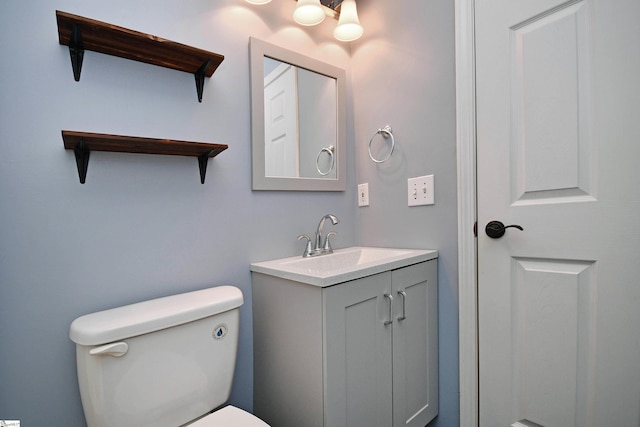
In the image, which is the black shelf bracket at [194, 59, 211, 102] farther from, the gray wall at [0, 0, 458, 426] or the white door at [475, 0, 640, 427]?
the white door at [475, 0, 640, 427]

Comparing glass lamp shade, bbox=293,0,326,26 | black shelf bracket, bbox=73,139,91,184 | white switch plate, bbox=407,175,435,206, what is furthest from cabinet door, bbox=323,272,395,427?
glass lamp shade, bbox=293,0,326,26

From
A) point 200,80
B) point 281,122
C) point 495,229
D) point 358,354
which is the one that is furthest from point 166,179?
point 495,229

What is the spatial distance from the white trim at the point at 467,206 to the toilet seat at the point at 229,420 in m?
0.83

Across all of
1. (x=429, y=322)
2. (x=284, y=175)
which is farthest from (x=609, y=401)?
(x=284, y=175)

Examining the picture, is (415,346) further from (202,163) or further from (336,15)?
(336,15)

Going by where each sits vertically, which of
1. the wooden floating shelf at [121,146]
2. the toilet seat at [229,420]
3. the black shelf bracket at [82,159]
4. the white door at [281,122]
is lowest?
the toilet seat at [229,420]

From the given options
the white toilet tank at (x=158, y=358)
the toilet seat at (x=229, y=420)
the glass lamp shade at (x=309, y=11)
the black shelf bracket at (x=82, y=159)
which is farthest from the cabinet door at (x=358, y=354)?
the glass lamp shade at (x=309, y=11)

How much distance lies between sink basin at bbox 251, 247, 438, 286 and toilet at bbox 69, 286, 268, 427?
206 mm

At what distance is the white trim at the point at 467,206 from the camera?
121 cm

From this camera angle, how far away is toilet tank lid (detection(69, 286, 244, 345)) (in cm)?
81

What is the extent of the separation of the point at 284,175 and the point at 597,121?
112cm

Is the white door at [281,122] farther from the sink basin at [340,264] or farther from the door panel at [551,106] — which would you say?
the door panel at [551,106]

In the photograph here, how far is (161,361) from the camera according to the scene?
0.90m

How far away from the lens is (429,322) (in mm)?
1310
